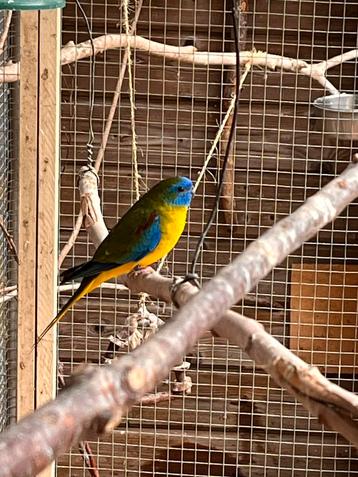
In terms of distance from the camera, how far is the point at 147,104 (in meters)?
2.18

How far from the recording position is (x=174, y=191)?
1587 mm

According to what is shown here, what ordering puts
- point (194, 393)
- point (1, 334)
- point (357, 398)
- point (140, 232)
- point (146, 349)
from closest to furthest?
point (146, 349)
point (357, 398)
point (140, 232)
point (1, 334)
point (194, 393)

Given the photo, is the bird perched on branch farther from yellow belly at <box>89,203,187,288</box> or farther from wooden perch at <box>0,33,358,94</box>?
wooden perch at <box>0,33,358,94</box>

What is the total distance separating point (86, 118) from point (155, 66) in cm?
19

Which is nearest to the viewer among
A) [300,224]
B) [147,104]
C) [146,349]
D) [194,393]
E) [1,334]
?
[146,349]

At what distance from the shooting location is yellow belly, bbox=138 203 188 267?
154cm

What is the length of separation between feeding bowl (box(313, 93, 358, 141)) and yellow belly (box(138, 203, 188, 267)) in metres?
0.52

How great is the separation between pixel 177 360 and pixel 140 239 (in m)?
1.06

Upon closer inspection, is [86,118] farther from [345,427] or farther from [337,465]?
[345,427]

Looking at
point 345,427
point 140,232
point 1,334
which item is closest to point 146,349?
point 345,427

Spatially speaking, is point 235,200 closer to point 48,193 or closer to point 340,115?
point 340,115

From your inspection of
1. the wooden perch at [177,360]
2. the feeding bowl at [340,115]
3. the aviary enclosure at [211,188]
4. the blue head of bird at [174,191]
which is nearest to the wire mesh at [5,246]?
the aviary enclosure at [211,188]

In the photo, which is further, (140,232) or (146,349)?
(140,232)

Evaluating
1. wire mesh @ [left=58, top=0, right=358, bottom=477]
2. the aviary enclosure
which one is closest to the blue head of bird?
the aviary enclosure
